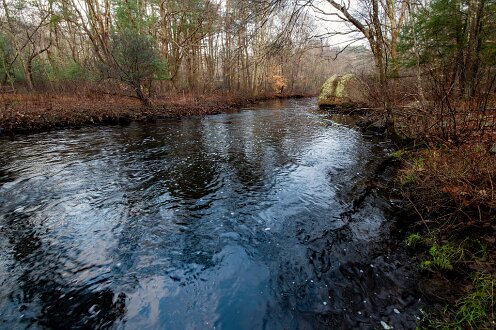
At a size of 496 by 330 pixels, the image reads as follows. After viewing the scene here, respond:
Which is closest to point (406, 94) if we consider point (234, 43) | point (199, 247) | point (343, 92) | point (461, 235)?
point (461, 235)

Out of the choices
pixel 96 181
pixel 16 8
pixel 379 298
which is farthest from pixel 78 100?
pixel 379 298

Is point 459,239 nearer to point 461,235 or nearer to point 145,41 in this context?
point 461,235

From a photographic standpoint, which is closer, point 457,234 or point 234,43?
point 457,234

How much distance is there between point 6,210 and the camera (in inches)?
177

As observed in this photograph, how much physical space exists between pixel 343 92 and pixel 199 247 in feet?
62.0

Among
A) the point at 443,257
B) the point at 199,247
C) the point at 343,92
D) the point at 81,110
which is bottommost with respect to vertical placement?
the point at 199,247

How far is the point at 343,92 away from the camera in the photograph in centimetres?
1941

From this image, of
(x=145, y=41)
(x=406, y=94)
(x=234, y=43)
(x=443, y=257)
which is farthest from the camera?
(x=234, y=43)

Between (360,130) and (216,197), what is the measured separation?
29.2 ft

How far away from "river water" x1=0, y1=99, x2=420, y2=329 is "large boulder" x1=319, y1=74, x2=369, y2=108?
13.4 metres

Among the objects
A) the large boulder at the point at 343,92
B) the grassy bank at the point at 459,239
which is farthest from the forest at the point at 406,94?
the large boulder at the point at 343,92

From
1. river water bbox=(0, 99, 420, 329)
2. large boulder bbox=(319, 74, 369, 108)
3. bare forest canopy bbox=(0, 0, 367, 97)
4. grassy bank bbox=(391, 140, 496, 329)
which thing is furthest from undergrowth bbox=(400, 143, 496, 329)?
large boulder bbox=(319, 74, 369, 108)

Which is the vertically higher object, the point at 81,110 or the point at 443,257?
the point at 81,110

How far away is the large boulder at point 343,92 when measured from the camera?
1906cm
